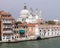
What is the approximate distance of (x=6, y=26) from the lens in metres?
33.2

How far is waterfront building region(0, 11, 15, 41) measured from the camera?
3266 cm

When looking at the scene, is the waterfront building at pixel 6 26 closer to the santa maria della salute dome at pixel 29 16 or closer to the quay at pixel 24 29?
the quay at pixel 24 29

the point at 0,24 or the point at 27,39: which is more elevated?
the point at 0,24

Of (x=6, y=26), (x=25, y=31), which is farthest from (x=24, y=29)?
(x=6, y=26)

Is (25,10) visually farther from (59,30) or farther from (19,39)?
(19,39)

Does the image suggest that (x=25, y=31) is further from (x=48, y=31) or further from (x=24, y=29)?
(x=48, y=31)

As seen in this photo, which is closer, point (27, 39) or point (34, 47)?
point (34, 47)

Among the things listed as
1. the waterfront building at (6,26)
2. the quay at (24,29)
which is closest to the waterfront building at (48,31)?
the quay at (24,29)

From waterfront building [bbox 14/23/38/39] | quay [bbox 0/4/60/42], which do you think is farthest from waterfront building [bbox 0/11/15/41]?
waterfront building [bbox 14/23/38/39]

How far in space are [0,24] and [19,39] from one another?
293cm

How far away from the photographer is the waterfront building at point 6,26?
32.7 meters

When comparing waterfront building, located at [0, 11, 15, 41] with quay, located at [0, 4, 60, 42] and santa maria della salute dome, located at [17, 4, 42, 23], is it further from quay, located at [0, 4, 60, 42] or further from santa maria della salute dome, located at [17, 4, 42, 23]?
santa maria della salute dome, located at [17, 4, 42, 23]

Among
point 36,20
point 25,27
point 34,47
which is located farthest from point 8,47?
point 36,20

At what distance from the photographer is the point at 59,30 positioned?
4638cm
